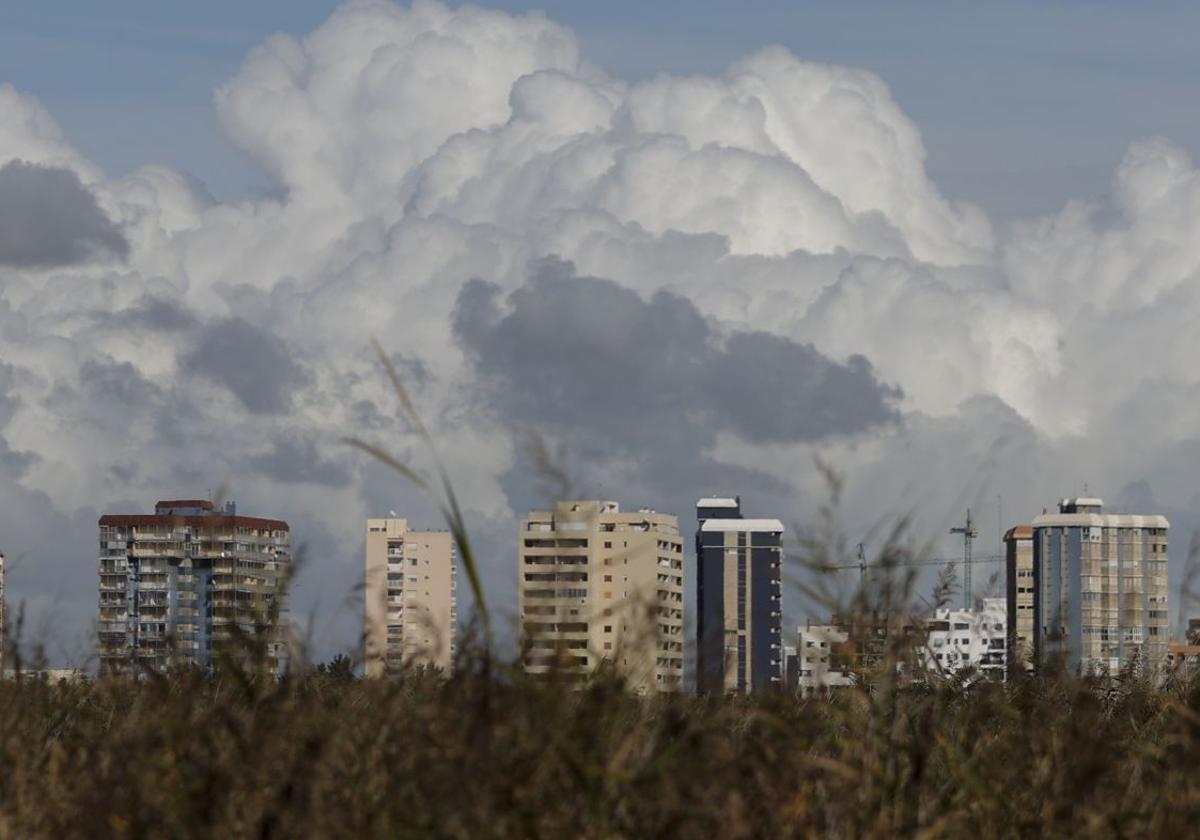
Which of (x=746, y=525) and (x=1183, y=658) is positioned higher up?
(x=746, y=525)

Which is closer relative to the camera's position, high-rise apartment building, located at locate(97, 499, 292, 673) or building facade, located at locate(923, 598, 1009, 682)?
high-rise apartment building, located at locate(97, 499, 292, 673)

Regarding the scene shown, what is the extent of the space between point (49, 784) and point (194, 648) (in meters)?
3.93

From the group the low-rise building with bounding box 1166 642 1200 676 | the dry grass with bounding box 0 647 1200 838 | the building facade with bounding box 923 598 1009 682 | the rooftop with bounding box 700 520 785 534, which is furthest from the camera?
the rooftop with bounding box 700 520 785 534

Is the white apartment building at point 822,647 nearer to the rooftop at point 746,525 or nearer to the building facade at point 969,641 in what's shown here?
the building facade at point 969,641

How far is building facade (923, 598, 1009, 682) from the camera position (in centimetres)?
1013

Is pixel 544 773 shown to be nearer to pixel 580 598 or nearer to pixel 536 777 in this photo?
pixel 536 777

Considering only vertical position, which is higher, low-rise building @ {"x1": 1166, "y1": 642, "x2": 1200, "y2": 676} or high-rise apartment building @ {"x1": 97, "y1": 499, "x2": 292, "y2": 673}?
high-rise apartment building @ {"x1": 97, "y1": 499, "x2": 292, "y2": 673}

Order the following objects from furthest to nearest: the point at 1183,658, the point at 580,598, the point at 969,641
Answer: the point at 1183,658, the point at 969,641, the point at 580,598

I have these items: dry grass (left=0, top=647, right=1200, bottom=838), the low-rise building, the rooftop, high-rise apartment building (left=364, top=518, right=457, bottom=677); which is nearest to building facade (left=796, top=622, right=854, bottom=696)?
dry grass (left=0, top=647, right=1200, bottom=838)

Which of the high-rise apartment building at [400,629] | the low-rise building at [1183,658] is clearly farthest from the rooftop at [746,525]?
the high-rise apartment building at [400,629]

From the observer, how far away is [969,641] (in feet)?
40.5

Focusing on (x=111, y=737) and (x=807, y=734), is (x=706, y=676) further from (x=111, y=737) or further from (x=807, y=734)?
(x=111, y=737)

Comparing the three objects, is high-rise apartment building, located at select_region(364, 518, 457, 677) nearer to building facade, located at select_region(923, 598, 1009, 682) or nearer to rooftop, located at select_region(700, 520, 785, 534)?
building facade, located at select_region(923, 598, 1009, 682)

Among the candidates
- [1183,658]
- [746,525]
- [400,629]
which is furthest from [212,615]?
[746,525]
